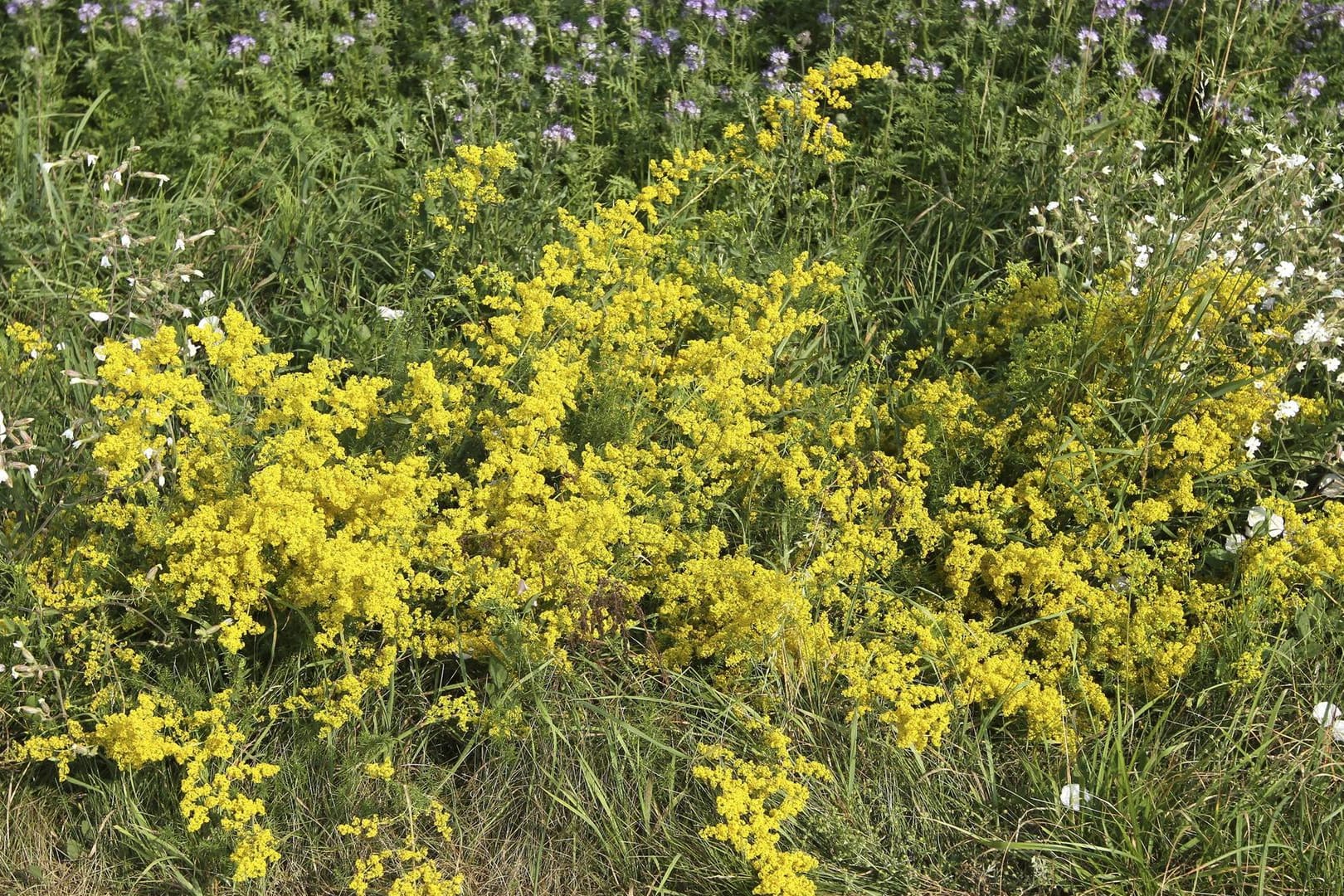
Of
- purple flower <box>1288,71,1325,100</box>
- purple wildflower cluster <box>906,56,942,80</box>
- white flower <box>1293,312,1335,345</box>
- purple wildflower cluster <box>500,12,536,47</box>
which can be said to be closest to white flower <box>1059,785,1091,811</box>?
white flower <box>1293,312,1335,345</box>

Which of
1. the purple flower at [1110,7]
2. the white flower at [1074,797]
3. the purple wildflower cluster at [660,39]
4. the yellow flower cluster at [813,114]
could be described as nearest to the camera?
the white flower at [1074,797]

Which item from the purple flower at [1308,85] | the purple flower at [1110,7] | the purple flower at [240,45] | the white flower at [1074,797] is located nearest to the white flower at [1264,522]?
the white flower at [1074,797]

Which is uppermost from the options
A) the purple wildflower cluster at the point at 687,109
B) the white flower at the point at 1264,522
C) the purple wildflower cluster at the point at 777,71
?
the purple wildflower cluster at the point at 777,71

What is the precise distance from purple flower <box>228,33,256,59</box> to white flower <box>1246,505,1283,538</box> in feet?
11.2

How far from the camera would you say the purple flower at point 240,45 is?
4.59 meters

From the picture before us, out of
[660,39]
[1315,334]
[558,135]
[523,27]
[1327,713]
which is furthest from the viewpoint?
[660,39]

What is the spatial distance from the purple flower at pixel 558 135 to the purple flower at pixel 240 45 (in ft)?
3.42

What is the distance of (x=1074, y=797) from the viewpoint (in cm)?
294

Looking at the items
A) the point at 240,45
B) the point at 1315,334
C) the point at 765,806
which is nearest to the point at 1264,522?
the point at 1315,334

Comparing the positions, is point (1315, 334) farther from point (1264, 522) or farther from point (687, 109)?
point (687, 109)

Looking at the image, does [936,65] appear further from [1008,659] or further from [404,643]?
[404,643]

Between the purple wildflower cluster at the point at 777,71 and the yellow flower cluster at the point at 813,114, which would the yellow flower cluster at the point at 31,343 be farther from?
the purple wildflower cluster at the point at 777,71

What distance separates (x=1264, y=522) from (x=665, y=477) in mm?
1481

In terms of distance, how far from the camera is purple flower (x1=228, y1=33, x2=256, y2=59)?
459cm
